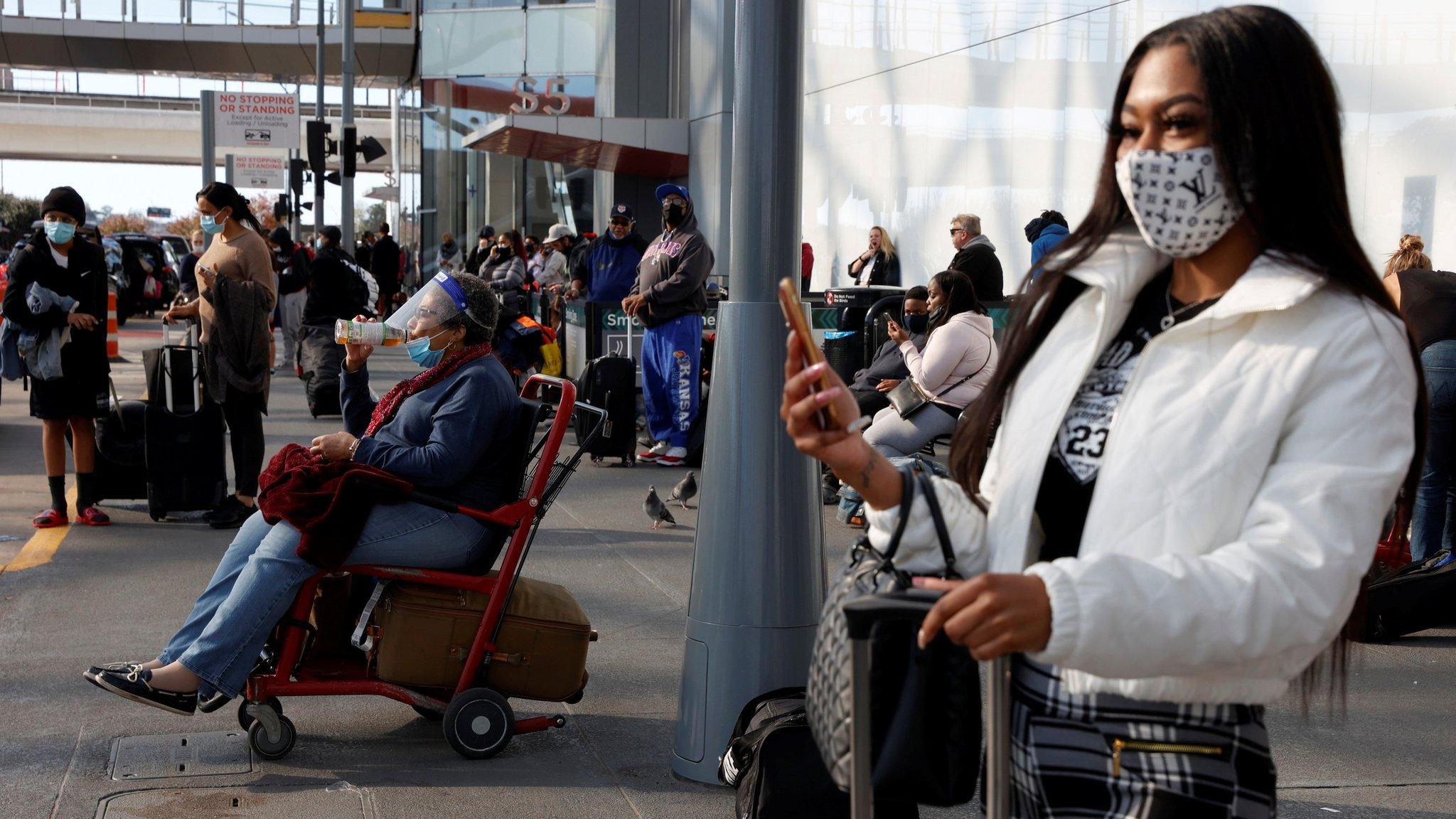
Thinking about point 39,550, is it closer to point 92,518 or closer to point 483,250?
point 92,518

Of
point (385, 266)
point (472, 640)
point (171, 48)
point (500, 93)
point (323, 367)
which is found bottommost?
point (472, 640)

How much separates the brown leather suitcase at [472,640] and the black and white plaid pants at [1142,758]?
285cm

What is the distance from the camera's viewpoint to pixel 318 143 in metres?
23.3

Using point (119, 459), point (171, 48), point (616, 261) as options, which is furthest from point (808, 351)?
point (171, 48)

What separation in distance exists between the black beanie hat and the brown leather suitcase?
452cm

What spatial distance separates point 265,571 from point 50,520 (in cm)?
459

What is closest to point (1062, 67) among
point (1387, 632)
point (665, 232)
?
point (665, 232)

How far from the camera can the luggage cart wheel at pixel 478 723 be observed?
4.34 m

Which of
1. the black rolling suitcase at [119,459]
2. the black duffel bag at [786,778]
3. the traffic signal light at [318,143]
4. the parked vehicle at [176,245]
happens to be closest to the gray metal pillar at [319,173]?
the traffic signal light at [318,143]

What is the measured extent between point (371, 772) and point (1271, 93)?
3414 mm

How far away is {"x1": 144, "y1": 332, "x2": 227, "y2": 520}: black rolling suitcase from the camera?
8062 millimetres

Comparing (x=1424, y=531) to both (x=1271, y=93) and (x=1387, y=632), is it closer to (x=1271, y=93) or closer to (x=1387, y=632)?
(x=1387, y=632)

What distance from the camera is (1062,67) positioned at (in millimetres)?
11312

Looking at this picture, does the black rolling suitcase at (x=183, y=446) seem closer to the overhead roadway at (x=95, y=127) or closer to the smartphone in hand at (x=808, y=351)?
the smartphone in hand at (x=808, y=351)
